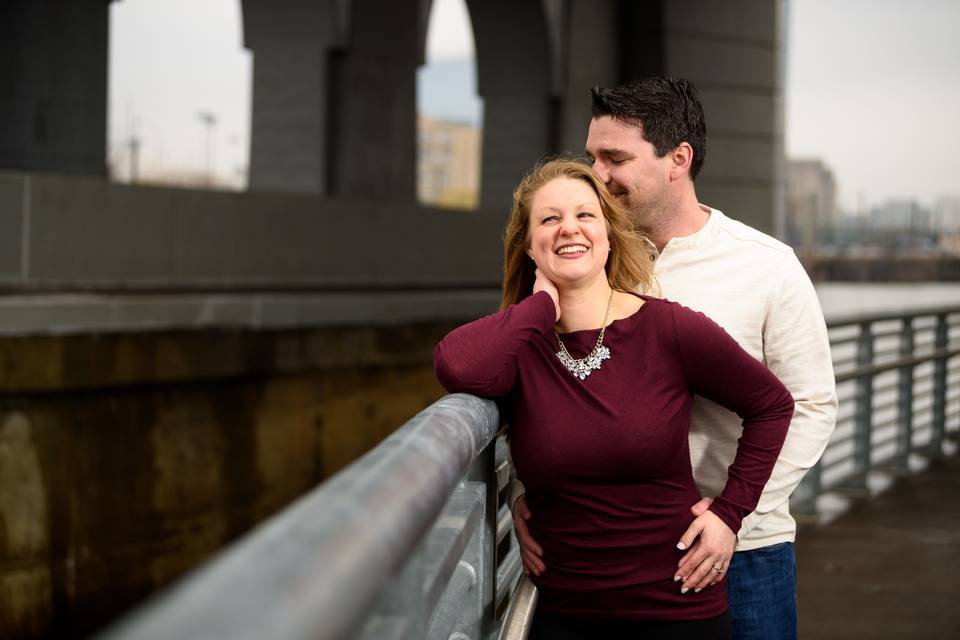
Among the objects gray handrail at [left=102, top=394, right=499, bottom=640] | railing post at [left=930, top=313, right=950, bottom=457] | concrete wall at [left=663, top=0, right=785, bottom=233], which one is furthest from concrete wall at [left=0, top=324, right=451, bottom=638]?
gray handrail at [left=102, top=394, right=499, bottom=640]

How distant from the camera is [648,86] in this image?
2.62 m

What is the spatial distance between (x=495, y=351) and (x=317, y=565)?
4.73ft

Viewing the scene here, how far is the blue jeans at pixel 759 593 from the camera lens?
2660mm

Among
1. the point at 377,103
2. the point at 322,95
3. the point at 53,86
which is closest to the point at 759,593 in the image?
the point at 53,86

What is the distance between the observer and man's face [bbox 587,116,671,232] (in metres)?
2.62

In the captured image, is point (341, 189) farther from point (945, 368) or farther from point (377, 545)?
point (377, 545)

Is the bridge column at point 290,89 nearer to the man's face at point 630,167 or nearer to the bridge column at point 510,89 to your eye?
the bridge column at point 510,89

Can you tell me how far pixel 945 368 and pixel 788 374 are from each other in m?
7.83

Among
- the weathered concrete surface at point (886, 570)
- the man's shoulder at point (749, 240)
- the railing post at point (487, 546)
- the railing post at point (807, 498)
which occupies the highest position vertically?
the man's shoulder at point (749, 240)

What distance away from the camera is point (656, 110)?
2625 millimetres

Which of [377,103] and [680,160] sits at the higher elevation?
[377,103]

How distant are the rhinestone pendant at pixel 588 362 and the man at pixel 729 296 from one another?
357mm

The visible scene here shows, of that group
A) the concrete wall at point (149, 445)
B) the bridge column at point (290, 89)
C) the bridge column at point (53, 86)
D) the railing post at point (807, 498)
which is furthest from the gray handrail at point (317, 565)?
the bridge column at point (290, 89)

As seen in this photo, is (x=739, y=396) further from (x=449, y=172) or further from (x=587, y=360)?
(x=449, y=172)
